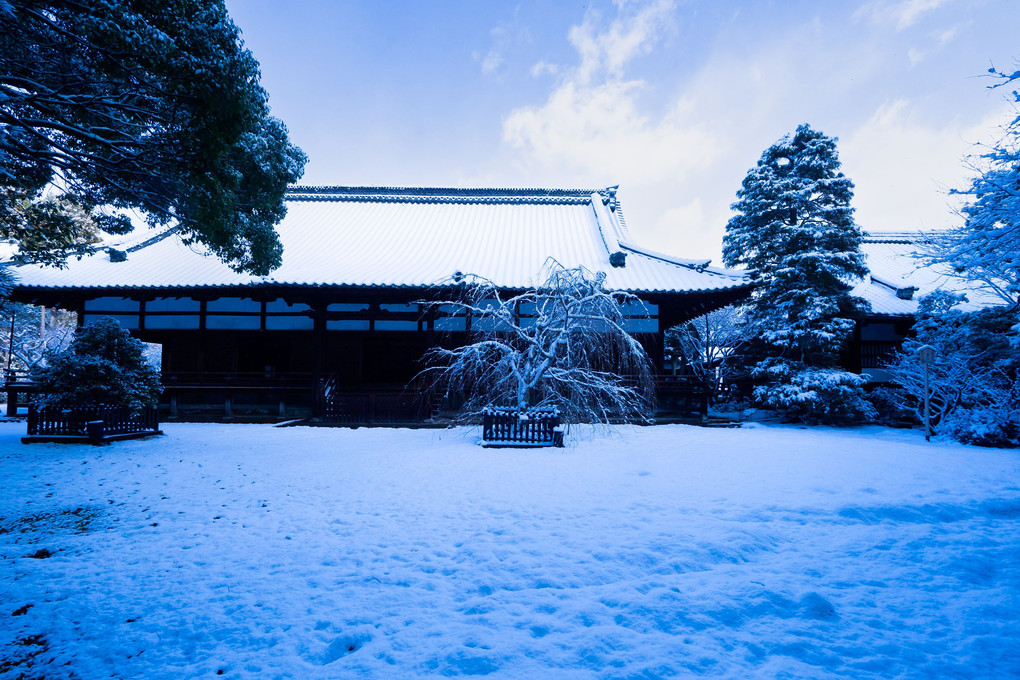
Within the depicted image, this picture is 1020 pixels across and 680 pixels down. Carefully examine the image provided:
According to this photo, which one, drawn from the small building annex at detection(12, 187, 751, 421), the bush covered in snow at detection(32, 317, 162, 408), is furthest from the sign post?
the bush covered in snow at detection(32, 317, 162, 408)

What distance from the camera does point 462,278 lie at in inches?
442

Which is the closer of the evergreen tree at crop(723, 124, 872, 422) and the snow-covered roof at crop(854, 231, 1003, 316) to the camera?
the evergreen tree at crop(723, 124, 872, 422)

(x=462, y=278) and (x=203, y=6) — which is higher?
(x=203, y=6)

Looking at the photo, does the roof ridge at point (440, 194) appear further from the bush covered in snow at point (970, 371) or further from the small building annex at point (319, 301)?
the bush covered in snow at point (970, 371)

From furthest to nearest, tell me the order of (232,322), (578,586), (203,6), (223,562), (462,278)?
(232,322) → (462,278) → (203,6) → (223,562) → (578,586)

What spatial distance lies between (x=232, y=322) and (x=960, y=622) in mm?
15941

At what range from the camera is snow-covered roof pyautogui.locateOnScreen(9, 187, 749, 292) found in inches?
520

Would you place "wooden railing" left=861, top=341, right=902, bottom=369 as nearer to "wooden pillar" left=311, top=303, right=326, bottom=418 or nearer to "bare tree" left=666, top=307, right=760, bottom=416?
"bare tree" left=666, top=307, right=760, bottom=416

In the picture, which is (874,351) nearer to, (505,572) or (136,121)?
(505,572)

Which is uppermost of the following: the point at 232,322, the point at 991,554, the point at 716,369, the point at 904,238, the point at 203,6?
the point at 904,238

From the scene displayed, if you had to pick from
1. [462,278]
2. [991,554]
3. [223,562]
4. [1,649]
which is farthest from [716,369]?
[1,649]

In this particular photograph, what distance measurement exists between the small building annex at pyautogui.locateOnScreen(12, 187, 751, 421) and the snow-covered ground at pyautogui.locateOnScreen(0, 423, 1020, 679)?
653 cm

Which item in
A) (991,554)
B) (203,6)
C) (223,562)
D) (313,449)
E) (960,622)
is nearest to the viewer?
(960,622)

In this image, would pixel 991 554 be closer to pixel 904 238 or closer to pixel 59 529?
pixel 59 529
